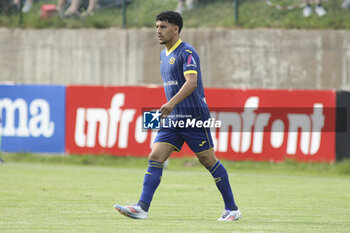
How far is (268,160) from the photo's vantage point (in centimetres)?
1722

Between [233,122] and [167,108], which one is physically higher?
[167,108]

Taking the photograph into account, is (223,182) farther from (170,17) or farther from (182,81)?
(170,17)

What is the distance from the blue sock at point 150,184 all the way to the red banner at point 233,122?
8901 mm

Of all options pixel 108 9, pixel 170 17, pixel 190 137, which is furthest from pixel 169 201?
pixel 108 9

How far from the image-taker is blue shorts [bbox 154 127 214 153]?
839 cm

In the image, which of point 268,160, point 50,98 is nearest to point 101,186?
point 268,160

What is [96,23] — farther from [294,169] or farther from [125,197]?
[125,197]

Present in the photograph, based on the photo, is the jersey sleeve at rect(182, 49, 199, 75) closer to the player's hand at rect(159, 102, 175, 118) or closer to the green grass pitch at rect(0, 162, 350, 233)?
the player's hand at rect(159, 102, 175, 118)

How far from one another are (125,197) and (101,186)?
176 centimetres

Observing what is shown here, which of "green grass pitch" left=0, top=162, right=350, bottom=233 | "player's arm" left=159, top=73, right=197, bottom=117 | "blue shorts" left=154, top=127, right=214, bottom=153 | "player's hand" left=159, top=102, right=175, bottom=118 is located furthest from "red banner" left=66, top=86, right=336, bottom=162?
"player's hand" left=159, top=102, right=175, bottom=118

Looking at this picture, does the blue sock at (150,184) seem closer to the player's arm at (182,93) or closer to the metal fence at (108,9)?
the player's arm at (182,93)

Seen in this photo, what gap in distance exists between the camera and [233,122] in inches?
682

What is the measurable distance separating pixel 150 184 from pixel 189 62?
53.6 inches

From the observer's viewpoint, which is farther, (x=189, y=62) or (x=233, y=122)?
(x=233, y=122)
